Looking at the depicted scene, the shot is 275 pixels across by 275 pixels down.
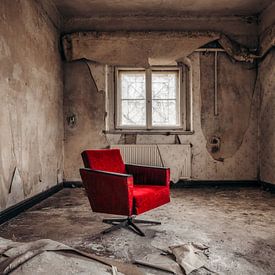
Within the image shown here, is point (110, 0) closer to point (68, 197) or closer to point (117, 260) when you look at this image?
point (68, 197)

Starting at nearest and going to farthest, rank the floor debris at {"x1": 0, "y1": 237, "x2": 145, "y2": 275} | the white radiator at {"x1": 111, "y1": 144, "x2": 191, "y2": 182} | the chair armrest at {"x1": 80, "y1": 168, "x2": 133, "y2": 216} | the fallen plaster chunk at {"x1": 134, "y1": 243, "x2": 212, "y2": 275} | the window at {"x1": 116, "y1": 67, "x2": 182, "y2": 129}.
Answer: the floor debris at {"x1": 0, "y1": 237, "x2": 145, "y2": 275} < the fallen plaster chunk at {"x1": 134, "y1": 243, "x2": 212, "y2": 275} < the chair armrest at {"x1": 80, "y1": 168, "x2": 133, "y2": 216} < the white radiator at {"x1": 111, "y1": 144, "x2": 191, "y2": 182} < the window at {"x1": 116, "y1": 67, "x2": 182, "y2": 129}

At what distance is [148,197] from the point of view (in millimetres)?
2598

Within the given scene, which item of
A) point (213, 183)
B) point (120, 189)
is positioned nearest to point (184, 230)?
point (120, 189)

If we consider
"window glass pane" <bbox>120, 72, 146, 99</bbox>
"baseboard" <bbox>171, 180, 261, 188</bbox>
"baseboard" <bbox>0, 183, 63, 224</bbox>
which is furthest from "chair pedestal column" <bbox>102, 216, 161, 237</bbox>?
"window glass pane" <bbox>120, 72, 146, 99</bbox>

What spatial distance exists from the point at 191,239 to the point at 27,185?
2.25 meters

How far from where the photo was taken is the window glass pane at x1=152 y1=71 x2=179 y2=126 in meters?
5.39

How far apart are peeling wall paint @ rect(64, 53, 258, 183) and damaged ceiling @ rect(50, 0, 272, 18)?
32.5 inches

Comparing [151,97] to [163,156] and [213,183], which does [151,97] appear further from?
[213,183]

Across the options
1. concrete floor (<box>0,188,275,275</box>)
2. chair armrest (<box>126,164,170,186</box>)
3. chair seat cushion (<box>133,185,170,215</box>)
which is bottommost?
concrete floor (<box>0,188,275,275</box>)

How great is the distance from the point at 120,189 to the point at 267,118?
353cm

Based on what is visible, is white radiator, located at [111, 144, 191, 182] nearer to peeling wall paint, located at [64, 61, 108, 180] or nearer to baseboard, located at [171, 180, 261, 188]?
baseboard, located at [171, 180, 261, 188]

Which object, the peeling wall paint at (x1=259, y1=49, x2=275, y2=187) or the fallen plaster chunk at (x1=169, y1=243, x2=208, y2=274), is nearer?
the fallen plaster chunk at (x1=169, y1=243, x2=208, y2=274)

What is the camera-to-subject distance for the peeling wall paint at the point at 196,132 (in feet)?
17.2

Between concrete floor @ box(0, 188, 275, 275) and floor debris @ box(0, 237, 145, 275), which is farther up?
floor debris @ box(0, 237, 145, 275)
